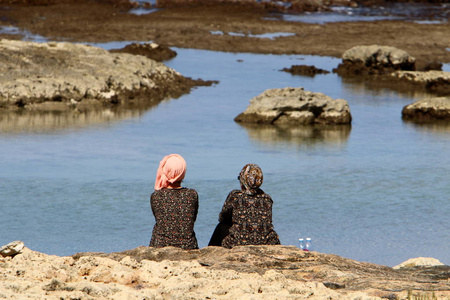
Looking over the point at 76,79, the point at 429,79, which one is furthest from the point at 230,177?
the point at 429,79

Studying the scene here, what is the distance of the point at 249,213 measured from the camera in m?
6.65

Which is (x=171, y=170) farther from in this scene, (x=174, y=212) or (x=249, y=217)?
(x=249, y=217)

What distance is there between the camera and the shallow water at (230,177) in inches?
364

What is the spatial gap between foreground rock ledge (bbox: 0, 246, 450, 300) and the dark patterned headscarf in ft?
1.51

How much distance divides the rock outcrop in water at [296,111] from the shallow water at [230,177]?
1.34ft

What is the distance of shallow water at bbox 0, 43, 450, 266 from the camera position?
9258 mm

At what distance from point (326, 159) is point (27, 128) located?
594 centimetres

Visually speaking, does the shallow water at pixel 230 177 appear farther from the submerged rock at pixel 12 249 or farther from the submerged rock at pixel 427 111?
the submerged rock at pixel 12 249

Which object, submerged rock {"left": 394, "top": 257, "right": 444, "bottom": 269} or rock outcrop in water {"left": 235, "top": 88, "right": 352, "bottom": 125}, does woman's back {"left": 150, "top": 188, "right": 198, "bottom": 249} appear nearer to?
submerged rock {"left": 394, "top": 257, "right": 444, "bottom": 269}

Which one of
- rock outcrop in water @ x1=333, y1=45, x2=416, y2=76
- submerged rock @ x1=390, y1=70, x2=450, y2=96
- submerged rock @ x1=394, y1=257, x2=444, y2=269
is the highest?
rock outcrop in water @ x1=333, y1=45, x2=416, y2=76

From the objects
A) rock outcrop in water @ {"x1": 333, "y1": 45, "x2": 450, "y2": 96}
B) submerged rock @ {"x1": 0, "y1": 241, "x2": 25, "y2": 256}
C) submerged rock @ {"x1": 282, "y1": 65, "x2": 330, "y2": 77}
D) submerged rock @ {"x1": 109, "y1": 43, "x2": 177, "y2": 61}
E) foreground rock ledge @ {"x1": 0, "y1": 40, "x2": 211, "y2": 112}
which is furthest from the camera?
submerged rock @ {"x1": 109, "y1": 43, "x2": 177, "y2": 61}

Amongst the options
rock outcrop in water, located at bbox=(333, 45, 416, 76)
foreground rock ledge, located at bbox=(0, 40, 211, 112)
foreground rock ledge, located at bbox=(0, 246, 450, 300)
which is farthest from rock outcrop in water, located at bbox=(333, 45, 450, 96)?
foreground rock ledge, located at bbox=(0, 246, 450, 300)

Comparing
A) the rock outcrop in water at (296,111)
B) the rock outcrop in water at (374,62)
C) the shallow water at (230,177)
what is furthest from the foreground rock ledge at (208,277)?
the rock outcrop in water at (374,62)

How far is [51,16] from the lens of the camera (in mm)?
38125
